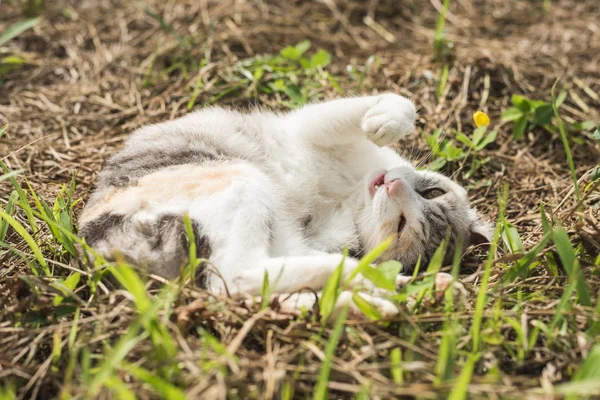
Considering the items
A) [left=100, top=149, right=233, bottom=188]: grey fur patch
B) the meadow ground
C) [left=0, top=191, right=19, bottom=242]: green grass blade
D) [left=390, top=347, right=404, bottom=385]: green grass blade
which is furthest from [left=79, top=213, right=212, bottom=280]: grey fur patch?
[left=390, top=347, right=404, bottom=385]: green grass blade

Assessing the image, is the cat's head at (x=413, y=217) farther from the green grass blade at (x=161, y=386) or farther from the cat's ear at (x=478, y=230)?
the green grass blade at (x=161, y=386)

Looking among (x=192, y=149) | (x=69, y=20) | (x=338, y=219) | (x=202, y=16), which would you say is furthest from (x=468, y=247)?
(x=69, y=20)

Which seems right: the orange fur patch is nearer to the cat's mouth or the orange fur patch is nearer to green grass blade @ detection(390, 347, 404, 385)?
the cat's mouth

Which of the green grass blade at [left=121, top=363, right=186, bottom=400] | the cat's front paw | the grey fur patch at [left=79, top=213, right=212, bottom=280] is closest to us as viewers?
the green grass blade at [left=121, top=363, right=186, bottom=400]

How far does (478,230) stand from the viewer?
3012 millimetres

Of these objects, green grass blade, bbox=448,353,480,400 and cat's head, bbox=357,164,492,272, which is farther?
cat's head, bbox=357,164,492,272

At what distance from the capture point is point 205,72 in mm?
4129

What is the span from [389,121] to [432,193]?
0.48 m

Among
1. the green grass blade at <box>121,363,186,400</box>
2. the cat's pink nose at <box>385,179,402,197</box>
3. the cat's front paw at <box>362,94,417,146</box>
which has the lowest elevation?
the cat's pink nose at <box>385,179,402,197</box>

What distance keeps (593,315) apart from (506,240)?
0.73 metres

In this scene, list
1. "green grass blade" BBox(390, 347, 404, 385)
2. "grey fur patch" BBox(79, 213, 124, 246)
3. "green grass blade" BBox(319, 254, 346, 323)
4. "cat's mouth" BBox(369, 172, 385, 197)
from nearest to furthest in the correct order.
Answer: "green grass blade" BBox(390, 347, 404, 385) < "green grass blade" BBox(319, 254, 346, 323) < "grey fur patch" BBox(79, 213, 124, 246) < "cat's mouth" BBox(369, 172, 385, 197)

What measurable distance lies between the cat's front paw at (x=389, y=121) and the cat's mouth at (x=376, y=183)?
189 millimetres

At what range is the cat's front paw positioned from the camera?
114 inches

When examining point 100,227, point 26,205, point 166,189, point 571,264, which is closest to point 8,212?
point 26,205
